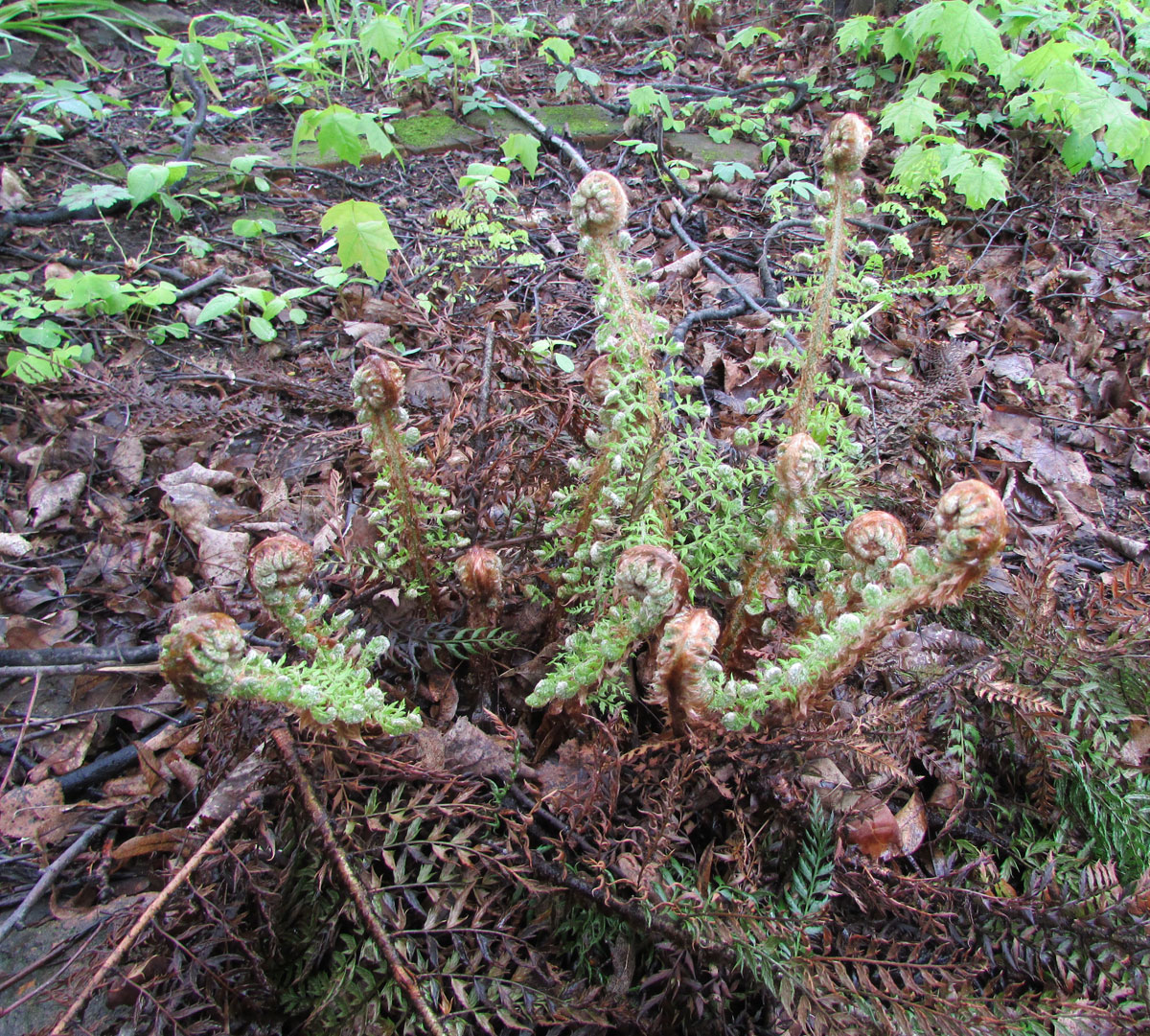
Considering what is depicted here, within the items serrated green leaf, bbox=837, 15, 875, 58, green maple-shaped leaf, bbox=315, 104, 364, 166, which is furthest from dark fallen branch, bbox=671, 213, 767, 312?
serrated green leaf, bbox=837, 15, 875, 58

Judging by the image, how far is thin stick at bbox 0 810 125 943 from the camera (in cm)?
147

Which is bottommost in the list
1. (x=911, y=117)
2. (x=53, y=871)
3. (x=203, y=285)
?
(x=53, y=871)

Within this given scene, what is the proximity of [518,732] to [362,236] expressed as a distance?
196cm

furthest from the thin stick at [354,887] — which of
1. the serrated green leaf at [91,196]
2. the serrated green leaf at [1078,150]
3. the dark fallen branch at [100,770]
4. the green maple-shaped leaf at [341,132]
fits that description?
the serrated green leaf at [1078,150]

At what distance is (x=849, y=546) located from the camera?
1191 mm

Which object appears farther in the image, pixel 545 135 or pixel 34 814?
pixel 545 135

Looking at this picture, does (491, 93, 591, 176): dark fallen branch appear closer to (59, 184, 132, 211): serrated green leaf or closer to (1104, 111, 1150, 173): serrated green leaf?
(59, 184, 132, 211): serrated green leaf

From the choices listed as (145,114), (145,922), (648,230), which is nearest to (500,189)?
(648,230)

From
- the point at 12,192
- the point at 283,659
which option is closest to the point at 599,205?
the point at 283,659

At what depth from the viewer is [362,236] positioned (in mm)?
2611

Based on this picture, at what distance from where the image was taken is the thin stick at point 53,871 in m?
1.47

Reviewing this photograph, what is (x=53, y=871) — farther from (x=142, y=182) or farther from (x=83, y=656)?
(x=142, y=182)

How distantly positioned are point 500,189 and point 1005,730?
360 centimetres

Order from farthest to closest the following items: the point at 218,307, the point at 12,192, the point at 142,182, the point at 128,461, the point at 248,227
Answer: the point at 12,192 → the point at 248,227 → the point at 142,182 → the point at 218,307 → the point at 128,461
